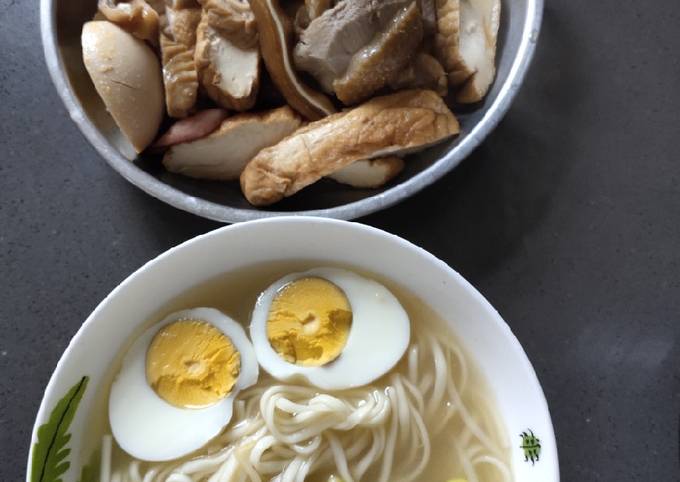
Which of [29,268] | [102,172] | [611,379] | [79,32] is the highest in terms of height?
[79,32]

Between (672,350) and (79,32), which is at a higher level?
(79,32)

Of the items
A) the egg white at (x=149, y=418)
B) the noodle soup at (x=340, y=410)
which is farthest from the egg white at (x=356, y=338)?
the egg white at (x=149, y=418)

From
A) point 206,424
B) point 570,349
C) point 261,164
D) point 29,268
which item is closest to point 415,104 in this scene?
point 261,164

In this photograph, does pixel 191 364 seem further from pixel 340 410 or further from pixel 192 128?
pixel 192 128

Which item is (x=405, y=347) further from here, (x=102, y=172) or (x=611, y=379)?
(x=102, y=172)

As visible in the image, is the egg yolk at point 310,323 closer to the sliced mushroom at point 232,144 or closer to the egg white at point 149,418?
the egg white at point 149,418

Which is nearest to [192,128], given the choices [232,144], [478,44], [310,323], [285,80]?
[232,144]

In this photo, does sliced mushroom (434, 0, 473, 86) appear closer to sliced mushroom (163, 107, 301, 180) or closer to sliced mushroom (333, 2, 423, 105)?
sliced mushroom (333, 2, 423, 105)

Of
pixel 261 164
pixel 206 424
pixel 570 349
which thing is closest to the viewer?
pixel 206 424
